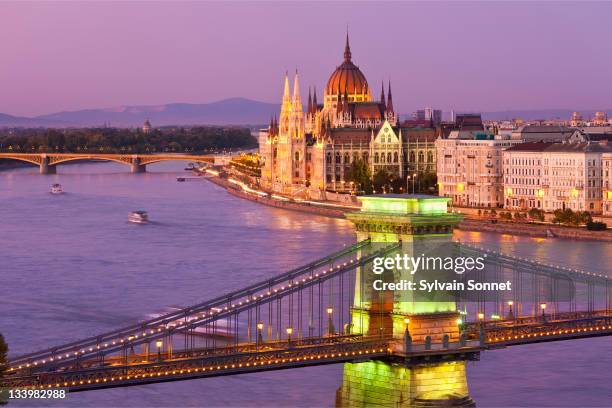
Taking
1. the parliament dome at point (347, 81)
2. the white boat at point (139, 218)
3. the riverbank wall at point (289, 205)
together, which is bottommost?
the riverbank wall at point (289, 205)

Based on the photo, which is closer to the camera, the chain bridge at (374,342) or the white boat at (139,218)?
the chain bridge at (374,342)

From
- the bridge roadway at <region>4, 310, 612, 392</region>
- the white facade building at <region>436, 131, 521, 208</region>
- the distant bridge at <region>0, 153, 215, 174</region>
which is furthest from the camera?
the distant bridge at <region>0, 153, 215, 174</region>

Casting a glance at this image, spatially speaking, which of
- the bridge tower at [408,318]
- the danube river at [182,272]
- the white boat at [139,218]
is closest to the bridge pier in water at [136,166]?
the danube river at [182,272]

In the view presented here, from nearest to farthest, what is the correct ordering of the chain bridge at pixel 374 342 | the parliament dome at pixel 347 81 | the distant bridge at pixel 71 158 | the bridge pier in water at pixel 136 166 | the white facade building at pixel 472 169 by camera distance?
the chain bridge at pixel 374 342, the white facade building at pixel 472 169, the parliament dome at pixel 347 81, the distant bridge at pixel 71 158, the bridge pier in water at pixel 136 166

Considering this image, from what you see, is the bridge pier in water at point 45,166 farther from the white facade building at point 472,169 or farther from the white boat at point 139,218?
the white boat at point 139,218

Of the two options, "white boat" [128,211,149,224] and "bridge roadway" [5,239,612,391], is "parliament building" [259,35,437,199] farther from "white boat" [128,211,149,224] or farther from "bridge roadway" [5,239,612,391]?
"bridge roadway" [5,239,612,391]

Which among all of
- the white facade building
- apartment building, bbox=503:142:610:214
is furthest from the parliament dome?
apartment building, bbox=503:142:610:214

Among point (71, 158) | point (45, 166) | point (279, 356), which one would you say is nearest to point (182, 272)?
point (279, 356)
